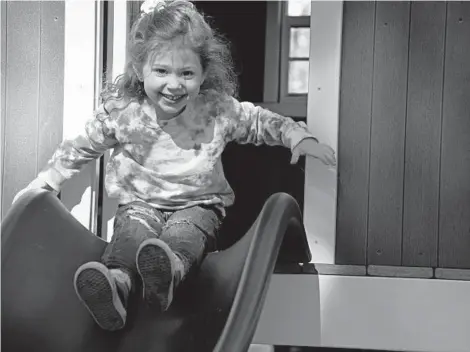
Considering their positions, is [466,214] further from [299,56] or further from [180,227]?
[299,56]

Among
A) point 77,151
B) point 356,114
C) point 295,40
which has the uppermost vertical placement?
point 295,40

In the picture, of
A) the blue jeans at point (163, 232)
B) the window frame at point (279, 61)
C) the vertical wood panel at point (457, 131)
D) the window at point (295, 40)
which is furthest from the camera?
the window at point (295, 40)

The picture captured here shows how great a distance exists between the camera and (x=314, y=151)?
2230mm

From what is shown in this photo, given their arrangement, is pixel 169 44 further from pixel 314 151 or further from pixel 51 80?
pixel 51 80

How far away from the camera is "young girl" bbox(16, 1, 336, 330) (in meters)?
2.11

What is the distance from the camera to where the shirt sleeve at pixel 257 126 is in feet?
7.42

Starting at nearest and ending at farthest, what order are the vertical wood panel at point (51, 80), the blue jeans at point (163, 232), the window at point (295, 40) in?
1. the blue jeans at point (163, 232)
2. the vertical wood panel at point (51, 80)
3. the window at point (295, 40)

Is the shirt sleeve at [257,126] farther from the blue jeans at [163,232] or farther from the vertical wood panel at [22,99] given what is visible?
the vertical wood panel at [22,99]

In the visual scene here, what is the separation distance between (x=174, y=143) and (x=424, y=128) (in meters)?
0.78

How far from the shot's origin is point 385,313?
2.38 metres

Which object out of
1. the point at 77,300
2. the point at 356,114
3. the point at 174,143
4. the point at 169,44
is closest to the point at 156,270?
the point at 77,300

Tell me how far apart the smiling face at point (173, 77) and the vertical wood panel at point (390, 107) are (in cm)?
63

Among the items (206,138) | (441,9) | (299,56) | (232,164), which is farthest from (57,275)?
(299,56)

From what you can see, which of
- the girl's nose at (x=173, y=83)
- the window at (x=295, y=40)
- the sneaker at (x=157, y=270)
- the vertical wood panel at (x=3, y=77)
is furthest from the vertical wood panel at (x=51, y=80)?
the window at (x=295, y=40)
